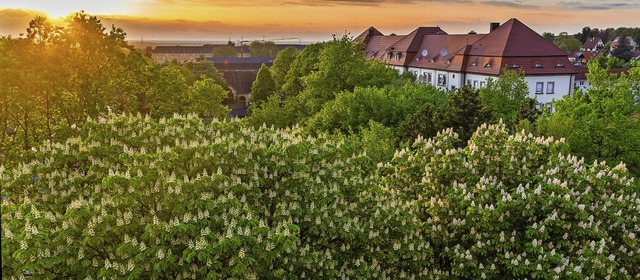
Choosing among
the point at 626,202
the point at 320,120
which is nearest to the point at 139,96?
the point at 320,120

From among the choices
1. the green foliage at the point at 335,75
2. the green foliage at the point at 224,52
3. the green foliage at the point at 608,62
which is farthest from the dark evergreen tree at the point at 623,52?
the green foliage at the point at 224,52

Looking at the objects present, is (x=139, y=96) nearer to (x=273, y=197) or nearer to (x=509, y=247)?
(x=273, y=197)

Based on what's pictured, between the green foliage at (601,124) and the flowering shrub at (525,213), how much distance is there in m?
13.0

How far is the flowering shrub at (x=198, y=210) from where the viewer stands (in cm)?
1030

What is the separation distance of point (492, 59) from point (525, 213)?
50.1 m

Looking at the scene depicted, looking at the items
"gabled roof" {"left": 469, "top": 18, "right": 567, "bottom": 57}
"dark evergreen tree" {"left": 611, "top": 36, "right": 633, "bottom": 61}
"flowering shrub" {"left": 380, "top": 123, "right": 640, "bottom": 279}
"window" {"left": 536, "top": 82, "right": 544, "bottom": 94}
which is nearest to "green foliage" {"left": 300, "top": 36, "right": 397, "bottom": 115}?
"gabled roof" {"left": 469, "top": 18, "right": 567, "bottom": 57}

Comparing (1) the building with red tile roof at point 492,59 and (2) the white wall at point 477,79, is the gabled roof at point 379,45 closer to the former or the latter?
(1) the building with red tile roof at point 492,59

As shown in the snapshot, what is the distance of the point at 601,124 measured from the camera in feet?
103

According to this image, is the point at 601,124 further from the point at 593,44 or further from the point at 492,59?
the point at 593,44

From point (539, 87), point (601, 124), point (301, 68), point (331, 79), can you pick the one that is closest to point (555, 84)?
point (539, 87)

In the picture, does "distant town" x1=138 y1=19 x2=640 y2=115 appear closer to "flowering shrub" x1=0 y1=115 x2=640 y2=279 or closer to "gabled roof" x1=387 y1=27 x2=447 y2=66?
"gabled roof" x1=387 y1=27 x2=447 y2=66

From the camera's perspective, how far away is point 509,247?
15.9 metres

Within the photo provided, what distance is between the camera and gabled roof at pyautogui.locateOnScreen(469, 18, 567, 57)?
62.5 metres

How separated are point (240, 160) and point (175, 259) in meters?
3.64
